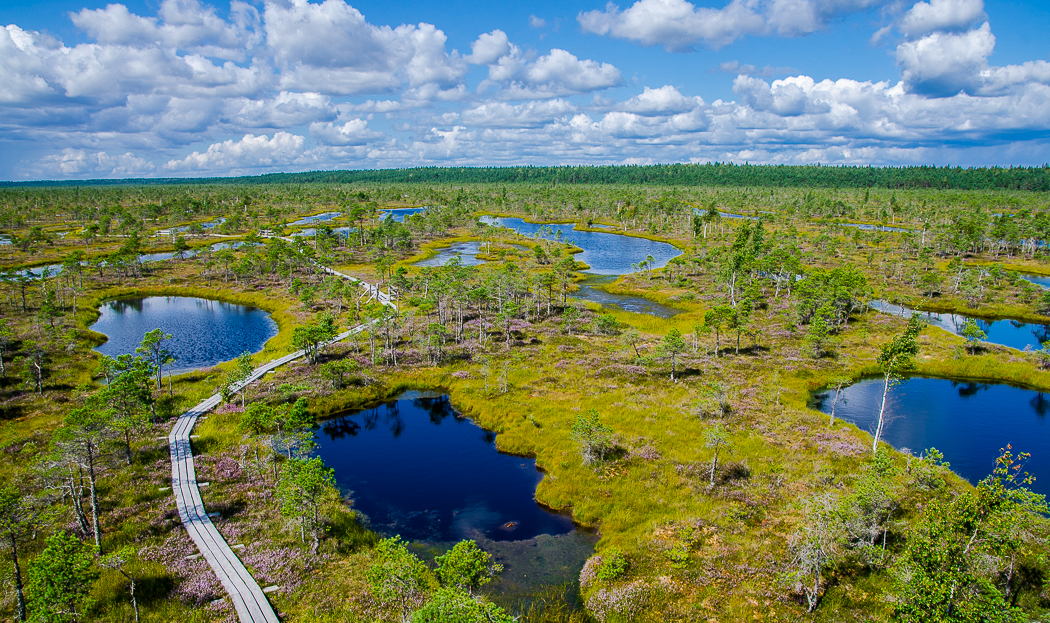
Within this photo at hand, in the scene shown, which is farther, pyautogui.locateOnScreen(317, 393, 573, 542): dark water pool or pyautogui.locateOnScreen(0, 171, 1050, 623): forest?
pyautogui.locateOnScreen(317, 393, 573, 542): dark water pool

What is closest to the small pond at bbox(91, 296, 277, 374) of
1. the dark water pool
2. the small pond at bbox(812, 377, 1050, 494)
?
the dark water pool

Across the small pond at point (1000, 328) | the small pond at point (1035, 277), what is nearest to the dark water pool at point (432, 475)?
the small pond at point (1000, 328)

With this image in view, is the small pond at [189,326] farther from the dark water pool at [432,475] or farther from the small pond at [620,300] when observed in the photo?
the small pond at [620,300]

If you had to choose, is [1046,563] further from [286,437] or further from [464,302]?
[464,302]

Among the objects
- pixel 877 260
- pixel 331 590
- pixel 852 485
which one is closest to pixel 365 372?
pixel 331 590

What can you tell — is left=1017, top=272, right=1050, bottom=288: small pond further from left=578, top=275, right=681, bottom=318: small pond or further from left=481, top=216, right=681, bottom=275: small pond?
left=578, top=275, right=681, bottom=318: small pond

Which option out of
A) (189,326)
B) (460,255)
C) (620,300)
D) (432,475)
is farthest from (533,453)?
(460,255)

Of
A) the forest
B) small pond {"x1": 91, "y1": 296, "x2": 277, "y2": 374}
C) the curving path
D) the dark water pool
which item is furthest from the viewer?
small pond {"x1": 91, "y1": 296, "x2": 277, "y2": 374}
